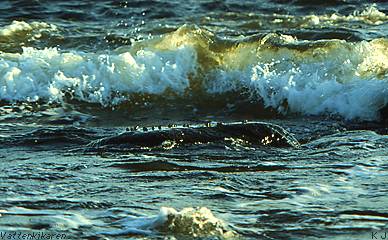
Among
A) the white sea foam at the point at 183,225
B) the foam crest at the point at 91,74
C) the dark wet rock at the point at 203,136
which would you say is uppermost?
the white sea foam at the point at 183,225

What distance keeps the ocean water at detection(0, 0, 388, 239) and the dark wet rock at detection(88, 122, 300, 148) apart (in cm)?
8

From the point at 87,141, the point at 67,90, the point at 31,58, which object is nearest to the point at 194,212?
the point at 87,141

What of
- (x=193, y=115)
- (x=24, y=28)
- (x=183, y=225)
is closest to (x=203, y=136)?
(x=193, y=115)

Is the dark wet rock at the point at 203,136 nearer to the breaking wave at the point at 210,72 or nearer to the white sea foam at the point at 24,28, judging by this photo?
the breaking wave at the point at 210,72

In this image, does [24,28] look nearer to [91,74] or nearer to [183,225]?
[91,74]

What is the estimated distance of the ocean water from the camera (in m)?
5.35

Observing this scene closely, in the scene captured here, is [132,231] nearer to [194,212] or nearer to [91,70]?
[194,212]

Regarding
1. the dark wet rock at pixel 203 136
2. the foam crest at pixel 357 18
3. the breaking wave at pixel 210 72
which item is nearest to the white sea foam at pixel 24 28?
the breaking wave at pixel 210 72

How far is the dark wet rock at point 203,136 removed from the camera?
7301 millimetres

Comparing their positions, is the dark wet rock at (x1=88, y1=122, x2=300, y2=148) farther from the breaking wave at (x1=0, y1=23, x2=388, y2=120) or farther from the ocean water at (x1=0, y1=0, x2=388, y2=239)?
the breaking wave at (x1=0, y1=23, x2=388, y2=120)

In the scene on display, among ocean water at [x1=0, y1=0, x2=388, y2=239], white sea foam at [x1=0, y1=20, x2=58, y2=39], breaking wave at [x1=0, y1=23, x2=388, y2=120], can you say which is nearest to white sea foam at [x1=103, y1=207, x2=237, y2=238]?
ocean water at [x1=0, y1=0, x2=388, y2=239]

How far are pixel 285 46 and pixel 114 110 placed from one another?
2.15 meters

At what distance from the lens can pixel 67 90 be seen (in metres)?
10.5

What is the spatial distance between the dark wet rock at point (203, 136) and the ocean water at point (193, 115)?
8 cm
